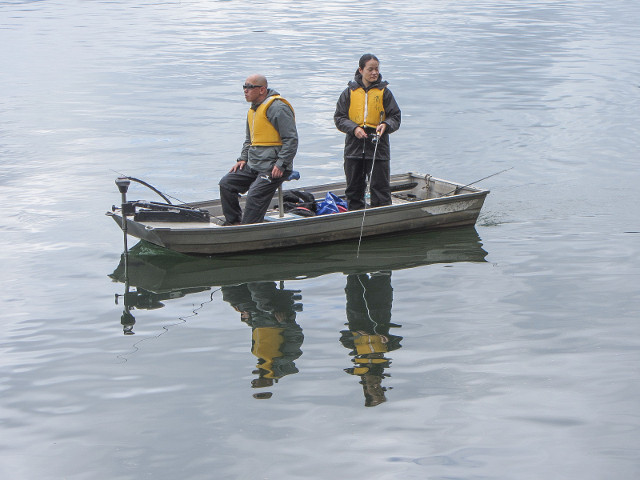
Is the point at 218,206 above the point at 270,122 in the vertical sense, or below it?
below

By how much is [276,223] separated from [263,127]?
103 cm

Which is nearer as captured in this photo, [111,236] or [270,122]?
[270,122]

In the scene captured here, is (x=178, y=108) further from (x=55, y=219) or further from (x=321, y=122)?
(x=55, y=219)

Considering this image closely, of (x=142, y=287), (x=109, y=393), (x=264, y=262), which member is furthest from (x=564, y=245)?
(x=109, y=393)

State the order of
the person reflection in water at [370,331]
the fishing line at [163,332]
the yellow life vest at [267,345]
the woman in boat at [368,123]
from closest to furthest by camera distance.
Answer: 1. the person reflection in water at [370,331]
2. the yellow life vest at [267,345]
3. the fishing line at [163,332]
4. the woman in boat at [368,123]

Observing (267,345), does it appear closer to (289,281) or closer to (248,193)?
(289,281)

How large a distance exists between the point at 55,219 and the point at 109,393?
519 cm

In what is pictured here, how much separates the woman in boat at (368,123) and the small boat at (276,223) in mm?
397

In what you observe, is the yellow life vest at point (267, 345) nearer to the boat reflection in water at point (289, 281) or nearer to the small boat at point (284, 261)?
the boat reflection in water at point (289, 281)

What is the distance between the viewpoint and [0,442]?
6.32m

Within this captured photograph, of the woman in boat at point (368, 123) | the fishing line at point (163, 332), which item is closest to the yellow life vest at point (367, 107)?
the woman in boat at point (368, 123)

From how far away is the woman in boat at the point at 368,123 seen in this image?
10180mm

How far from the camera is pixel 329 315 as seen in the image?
8680mm

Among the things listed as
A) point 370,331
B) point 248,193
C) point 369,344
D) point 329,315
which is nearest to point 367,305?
point 329,315
